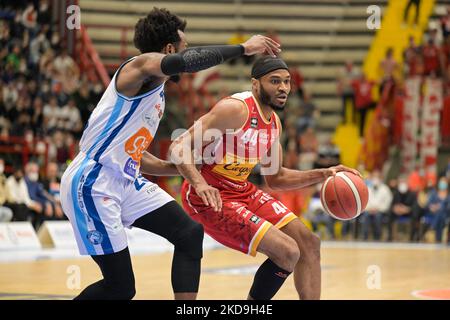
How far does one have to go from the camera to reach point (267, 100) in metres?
5.86

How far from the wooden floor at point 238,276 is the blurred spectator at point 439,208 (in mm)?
3300

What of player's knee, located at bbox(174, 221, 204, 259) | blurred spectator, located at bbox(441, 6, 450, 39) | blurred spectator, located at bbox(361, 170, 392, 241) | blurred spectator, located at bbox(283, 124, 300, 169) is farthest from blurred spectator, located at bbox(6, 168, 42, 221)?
blurred spectator, located at bbox(441, 6, 450, 39)

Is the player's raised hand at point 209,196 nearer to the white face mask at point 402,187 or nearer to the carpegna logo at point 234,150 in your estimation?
the carpegna logo at point 234,150

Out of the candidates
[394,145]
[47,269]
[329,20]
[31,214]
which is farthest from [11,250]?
[329,20]

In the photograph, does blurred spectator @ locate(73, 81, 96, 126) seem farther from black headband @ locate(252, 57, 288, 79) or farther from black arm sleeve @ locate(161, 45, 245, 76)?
black arm sleeve @ locate(161, 45, 245, 76)

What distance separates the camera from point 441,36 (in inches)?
818

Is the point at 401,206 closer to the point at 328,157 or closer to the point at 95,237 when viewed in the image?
the point at 328,157

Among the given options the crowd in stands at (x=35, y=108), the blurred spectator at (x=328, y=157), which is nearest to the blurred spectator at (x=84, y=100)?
the crowd in stands at (x=35, y=108)

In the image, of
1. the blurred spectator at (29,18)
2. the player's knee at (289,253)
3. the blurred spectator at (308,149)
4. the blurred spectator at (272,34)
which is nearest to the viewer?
the player's knee at (289,253)

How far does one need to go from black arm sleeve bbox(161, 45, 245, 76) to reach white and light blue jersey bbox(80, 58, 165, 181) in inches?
11.9

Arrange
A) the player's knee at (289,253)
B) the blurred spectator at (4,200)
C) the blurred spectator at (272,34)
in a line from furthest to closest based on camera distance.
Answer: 1. the blurred spectator at (272,34)
2. the blurred spectator at (4,200)
3. the player's knee at (289,253)

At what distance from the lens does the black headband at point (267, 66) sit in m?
5.83

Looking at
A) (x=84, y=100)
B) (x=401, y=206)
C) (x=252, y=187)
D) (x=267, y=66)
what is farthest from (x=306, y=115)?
(x=267, y=66)

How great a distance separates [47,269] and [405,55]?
44.2 ft
